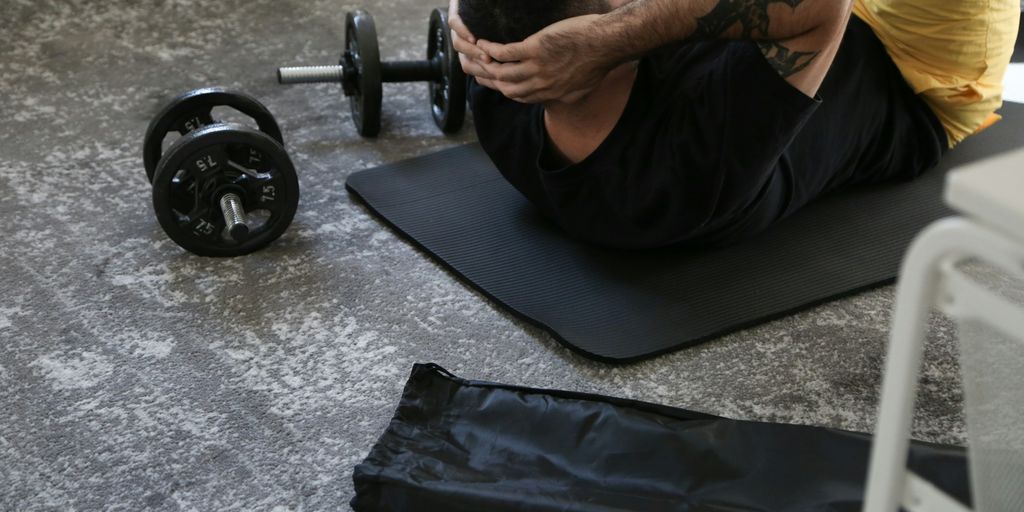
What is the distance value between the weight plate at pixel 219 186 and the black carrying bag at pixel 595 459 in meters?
0.48

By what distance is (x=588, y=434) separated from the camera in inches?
49.4

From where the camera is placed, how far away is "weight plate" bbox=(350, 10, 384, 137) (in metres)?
1.96

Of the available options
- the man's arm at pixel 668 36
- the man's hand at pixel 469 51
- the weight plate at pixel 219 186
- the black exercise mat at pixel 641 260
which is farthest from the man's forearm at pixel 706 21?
the weight plate at pixel 219 186

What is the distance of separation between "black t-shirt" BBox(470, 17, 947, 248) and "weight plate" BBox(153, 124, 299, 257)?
0.32 meters

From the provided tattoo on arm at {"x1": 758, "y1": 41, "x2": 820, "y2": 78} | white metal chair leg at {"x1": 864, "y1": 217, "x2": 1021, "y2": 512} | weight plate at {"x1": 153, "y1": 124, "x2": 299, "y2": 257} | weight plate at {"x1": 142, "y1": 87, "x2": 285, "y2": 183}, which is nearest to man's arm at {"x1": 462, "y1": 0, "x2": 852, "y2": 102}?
tattoo on arm at {"x1": 758, "y1": 41, "x2": 820, "y2": 78}

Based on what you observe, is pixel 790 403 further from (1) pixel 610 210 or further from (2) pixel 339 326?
(2) pixel 339 326

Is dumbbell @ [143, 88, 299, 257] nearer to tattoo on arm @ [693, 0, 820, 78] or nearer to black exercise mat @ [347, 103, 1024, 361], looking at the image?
black exercise mat @ [347, 103, 1024, 361]

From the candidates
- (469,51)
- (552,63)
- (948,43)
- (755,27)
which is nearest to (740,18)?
(755,27)

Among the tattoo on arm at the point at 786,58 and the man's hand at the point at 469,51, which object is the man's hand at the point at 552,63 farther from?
the tattoo on arm at the point at 786,58

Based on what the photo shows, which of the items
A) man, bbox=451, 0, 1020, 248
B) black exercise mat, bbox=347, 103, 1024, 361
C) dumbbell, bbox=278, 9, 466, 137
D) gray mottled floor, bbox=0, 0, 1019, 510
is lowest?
gray mottled floor, bbox=0, 0, 1019, 510

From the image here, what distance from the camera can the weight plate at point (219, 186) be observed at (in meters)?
1.59

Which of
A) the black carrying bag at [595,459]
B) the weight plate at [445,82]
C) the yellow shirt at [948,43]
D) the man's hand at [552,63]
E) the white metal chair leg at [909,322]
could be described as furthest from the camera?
the weight plate at [445,82]

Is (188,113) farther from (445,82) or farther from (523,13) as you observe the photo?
(523,13)

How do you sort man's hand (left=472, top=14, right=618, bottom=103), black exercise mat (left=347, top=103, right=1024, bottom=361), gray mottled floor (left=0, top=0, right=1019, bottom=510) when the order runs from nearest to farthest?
1. gray mottled floor (left=0, top=0, right=1019, bottom=510)
2. man's hand (left=472, top=14, right=618, bottom=103)
3. black exercise mat (left=347, top=103, right=1024, bottom=361)
